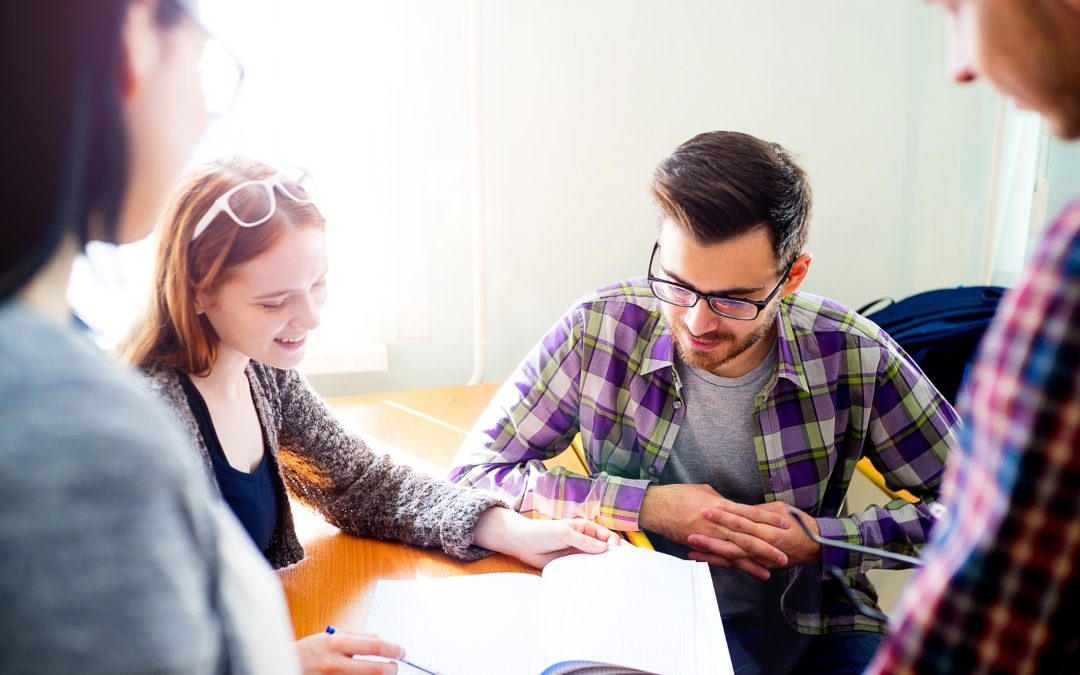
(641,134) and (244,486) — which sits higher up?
(641,134)

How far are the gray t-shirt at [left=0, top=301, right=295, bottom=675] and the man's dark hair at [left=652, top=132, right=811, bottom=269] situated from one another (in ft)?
2.89

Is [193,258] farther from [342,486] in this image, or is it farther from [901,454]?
[901,454]

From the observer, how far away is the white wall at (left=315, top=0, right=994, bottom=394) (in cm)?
175

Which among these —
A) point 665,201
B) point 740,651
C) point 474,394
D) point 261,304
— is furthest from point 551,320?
point 261,304

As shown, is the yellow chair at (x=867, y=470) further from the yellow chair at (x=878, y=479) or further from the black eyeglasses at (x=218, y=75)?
the black eyeglasses at (x=218, y=75)

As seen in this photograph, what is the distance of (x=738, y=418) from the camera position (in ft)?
4.08

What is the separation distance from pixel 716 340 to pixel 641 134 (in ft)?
2.73

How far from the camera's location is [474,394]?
174 centimetres

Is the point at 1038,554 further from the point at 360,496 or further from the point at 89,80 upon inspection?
the point at 360,496

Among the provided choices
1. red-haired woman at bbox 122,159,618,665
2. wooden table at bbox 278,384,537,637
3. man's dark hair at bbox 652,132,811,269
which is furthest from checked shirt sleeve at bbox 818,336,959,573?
wooden table at bbox 278,384,537,637

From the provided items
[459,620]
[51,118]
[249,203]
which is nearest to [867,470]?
[459,620]

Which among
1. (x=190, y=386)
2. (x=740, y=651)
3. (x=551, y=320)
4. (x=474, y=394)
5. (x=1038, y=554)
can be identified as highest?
(x=1038, y=554)

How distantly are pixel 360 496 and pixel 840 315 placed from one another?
755mm

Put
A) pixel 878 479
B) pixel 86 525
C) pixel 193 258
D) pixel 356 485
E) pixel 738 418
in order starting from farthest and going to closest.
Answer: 1. pixel 878 479
2. pixel 738 418
3. pixel 356 485
4. pixel 193 258
5. pixel 86 525
